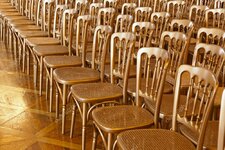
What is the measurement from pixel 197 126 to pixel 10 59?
3589 mm

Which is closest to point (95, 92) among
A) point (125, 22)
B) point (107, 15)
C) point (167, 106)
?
point (167, 106)

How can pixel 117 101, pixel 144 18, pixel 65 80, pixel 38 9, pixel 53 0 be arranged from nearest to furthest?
pixel 117 101, pixel 65 80, pixel 144 18, pixel 53 0, pixel 38 9

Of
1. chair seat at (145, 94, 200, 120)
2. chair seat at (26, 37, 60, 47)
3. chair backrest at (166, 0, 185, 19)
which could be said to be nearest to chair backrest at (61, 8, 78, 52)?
chair seat at (26, 37, 60, 47)

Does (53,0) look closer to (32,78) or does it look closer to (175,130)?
(32,78)

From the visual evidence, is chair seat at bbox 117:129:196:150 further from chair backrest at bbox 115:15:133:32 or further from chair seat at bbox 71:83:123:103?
chair backrest at bbox 115:15:133:32

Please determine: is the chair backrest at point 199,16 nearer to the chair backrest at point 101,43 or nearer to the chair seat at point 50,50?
the chair seat at point 50,50

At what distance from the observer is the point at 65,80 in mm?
2855

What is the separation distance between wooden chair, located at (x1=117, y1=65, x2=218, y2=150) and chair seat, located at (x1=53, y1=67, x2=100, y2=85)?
955mm

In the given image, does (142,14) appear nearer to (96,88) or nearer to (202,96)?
(96,88)

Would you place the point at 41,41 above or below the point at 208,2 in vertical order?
below

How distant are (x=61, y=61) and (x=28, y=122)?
60 centimetres

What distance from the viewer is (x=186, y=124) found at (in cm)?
196

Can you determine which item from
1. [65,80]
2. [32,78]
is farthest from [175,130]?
[32,78]

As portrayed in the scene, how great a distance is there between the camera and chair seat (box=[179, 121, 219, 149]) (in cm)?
192
